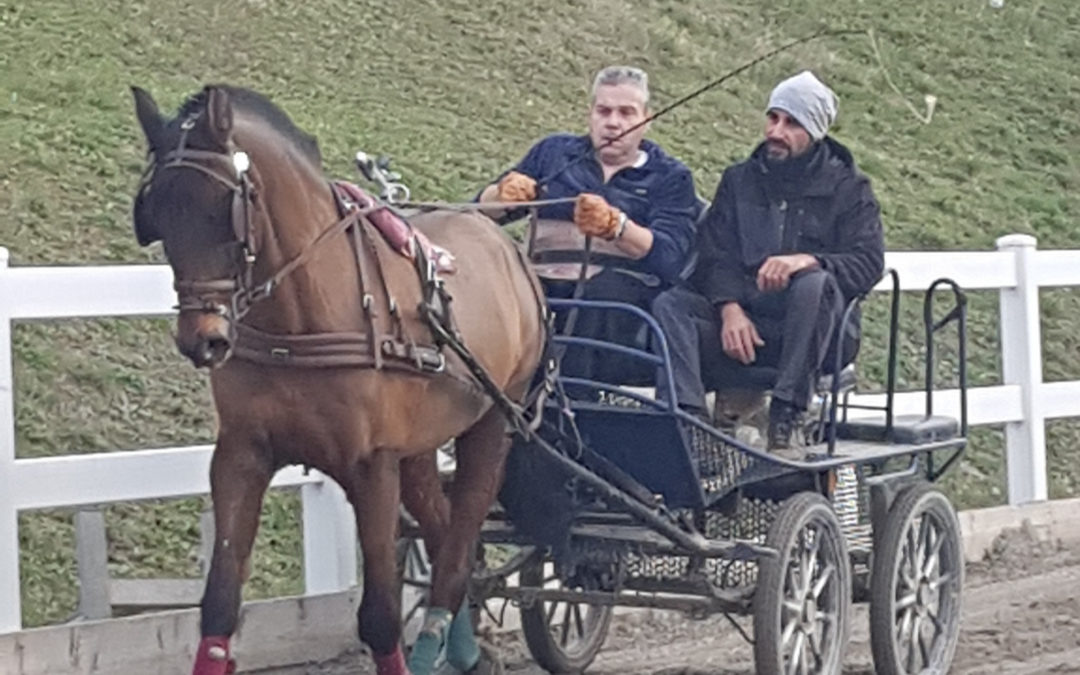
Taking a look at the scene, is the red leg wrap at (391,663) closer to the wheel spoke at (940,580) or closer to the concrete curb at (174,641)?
the concrete curb at (174,641)

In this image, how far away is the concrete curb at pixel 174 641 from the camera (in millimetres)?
6895

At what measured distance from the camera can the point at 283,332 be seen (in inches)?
235

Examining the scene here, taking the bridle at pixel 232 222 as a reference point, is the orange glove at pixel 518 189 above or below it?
above

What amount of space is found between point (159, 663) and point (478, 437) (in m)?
1.28

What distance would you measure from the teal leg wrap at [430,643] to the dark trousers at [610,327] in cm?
108

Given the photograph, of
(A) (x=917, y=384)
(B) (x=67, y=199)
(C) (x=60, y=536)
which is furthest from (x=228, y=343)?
(A) (x=917, y=384)

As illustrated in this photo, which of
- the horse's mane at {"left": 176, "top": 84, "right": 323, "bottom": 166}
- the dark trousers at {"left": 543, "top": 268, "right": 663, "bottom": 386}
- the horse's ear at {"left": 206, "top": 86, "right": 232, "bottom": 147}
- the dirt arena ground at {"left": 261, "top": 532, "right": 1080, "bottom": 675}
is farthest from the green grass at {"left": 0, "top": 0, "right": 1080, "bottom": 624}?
the horse's ear at {"left": 206, "top": 86, "right": 232, "bottom": 147}

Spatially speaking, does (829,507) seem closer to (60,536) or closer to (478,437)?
(478,437)

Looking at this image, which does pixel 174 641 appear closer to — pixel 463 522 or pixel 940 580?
pixel 463 522

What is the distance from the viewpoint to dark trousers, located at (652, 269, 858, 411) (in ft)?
23.2

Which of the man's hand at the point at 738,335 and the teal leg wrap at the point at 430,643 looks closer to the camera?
the teal leg wrap at the point at 430,643

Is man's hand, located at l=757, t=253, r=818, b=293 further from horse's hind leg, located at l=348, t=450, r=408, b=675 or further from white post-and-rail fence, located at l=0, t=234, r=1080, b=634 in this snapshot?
white post-and-rail fence, located at l=0, t=234, r=1080, b=634

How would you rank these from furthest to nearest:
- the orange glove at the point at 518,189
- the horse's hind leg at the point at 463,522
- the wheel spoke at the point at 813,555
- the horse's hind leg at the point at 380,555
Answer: the orange glove at the point at 518,189 → the wheel spoke at the point at 813,555 → the horse's hind leg at the point at 463,522 → the horse's hind leg at the point at 380,555

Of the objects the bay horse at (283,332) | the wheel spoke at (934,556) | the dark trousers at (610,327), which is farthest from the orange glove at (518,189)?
the wheel spoke at (934,556)
